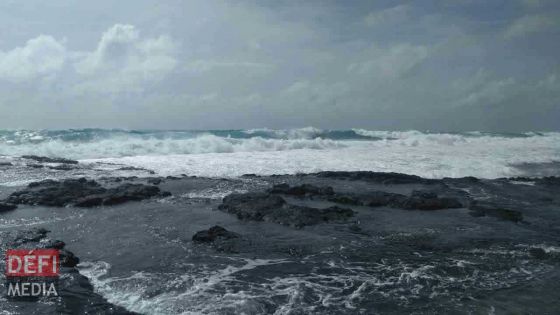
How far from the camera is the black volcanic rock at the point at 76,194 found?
545 inches

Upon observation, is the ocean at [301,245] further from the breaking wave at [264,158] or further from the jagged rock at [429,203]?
the breaking wave at [264,158]

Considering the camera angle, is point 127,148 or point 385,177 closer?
point 385,177

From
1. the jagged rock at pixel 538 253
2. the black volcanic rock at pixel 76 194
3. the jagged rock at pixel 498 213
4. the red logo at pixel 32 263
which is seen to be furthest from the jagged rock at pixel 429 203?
the red logo at pixel 32 263

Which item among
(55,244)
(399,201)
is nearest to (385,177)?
(399,201)

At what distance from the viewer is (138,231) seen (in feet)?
34.6

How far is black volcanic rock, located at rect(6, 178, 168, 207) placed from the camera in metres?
13.8

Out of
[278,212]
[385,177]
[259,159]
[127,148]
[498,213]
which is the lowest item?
[278,212]

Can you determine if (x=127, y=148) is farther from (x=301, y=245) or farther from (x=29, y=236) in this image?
(x=301, y=245)

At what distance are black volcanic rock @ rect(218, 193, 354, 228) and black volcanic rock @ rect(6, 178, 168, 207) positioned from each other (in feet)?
12.1

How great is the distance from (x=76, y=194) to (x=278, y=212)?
7520 mm

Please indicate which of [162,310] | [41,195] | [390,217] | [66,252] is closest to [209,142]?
[41,195]

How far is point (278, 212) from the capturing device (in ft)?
39.3

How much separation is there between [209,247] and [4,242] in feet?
14.5

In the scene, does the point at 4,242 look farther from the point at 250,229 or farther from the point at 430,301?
the point at 430,301
